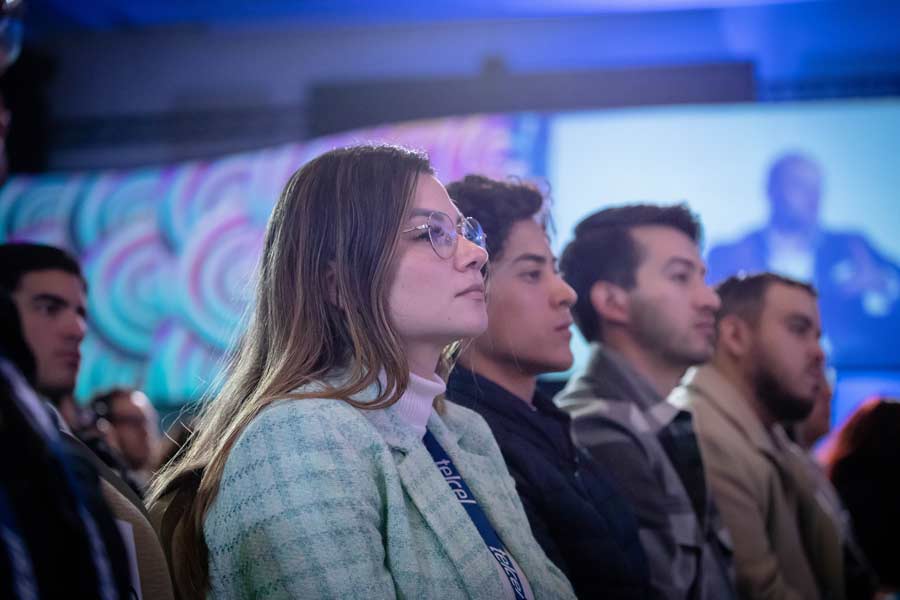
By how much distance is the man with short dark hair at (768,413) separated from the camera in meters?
2.49

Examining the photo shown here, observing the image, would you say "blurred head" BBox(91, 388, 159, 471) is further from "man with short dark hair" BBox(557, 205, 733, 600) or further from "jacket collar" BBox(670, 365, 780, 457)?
"jacket collar" BBox(670, 365, 780, 457)

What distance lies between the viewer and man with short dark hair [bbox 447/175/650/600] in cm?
174

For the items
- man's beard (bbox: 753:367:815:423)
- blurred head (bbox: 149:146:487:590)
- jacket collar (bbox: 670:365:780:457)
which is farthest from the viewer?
man's beard (bbox: 753:367:815:423)

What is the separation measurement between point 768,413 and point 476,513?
166cm

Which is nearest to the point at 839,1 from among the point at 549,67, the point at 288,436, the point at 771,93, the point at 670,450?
the point at 771,93

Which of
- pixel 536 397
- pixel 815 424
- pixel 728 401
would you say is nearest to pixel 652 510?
pixel 536 397

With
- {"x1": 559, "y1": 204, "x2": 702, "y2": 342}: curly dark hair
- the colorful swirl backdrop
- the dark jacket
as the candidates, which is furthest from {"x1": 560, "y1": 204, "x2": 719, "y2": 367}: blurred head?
the colorful swirl backdrop

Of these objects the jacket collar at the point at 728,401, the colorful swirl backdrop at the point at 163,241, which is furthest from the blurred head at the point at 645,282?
the colorful swirl backdrop at the point at 163,241

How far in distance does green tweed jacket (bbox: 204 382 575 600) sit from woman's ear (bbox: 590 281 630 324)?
1.19m

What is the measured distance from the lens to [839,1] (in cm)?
580

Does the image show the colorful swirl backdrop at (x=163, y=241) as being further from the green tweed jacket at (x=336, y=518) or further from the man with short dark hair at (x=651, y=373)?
the green tweed jacket at (x=336, y=518)

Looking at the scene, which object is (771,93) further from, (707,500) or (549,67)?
(707,500)

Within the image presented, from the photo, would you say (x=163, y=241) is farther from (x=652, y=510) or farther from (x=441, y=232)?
(x=441, y=232)

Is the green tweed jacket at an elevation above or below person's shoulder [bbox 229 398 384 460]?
below
